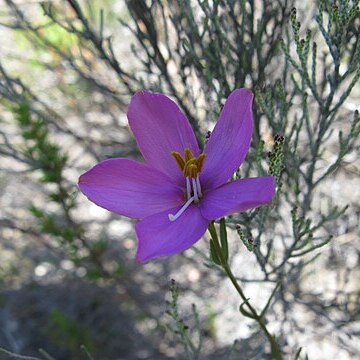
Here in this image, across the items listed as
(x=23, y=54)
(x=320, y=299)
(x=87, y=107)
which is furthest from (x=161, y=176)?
(x=23, y=54)

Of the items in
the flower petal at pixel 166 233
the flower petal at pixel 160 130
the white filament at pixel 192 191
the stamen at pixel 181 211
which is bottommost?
the flower petal at pixel 166 233

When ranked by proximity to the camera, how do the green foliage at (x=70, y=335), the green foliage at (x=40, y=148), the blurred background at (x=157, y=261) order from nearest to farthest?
the green foliage at (x=40, y=148)
the blurred background at (x=157, y=261)
the green foliage at (x=70, y=335)

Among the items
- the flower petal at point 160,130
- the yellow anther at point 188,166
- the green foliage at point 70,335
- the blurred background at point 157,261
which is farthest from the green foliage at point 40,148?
the yellow anther at point 188,166

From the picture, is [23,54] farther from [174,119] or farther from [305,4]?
[174,119]

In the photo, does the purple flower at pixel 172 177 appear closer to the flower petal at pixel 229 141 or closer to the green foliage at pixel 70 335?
the flower petal at pixel 229 141

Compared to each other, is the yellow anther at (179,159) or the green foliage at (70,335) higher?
the yellow anther at (179,159)

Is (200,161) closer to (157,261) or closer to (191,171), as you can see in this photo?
(191,171)

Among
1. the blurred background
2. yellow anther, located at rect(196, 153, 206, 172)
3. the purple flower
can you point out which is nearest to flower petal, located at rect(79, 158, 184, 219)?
the purple flower

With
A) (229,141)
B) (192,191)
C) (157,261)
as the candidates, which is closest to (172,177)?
(192,191)

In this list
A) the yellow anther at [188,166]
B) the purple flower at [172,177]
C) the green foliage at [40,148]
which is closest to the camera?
the purple flower at [172,177]
